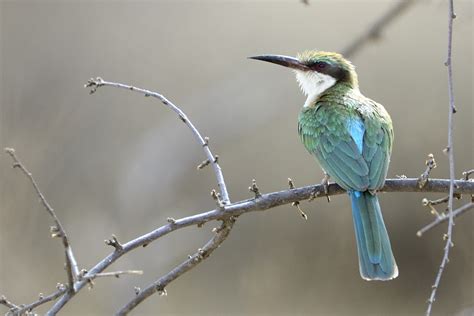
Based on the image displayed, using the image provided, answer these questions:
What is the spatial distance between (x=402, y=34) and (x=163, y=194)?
2416 millimetres

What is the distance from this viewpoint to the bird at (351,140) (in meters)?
2.79

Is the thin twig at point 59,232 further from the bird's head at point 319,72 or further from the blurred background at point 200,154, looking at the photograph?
the blurred background at point 200,154

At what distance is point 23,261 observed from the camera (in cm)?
588

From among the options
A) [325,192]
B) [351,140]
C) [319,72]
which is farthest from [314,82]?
[325,192]

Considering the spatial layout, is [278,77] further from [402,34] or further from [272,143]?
[402,34]

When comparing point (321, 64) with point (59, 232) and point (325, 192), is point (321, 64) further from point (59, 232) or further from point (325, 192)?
point (59, 232)

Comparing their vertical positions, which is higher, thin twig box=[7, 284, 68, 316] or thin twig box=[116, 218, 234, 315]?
thin twig box=[7, 284, 68, 316]

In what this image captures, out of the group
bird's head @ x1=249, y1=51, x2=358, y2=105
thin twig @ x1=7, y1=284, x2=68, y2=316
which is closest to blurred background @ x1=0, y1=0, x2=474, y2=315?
bird's head @ x1=249, y1=51, x2=358, y2=105

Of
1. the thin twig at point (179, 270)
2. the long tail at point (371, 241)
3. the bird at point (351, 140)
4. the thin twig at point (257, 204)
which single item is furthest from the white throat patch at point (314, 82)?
the thin twig at point (179, 270)

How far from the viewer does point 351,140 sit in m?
3.04

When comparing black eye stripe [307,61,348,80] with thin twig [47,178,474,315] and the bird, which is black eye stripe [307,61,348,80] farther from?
thin twig [47,178,474,315]

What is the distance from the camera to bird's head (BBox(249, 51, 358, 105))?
3.70 m

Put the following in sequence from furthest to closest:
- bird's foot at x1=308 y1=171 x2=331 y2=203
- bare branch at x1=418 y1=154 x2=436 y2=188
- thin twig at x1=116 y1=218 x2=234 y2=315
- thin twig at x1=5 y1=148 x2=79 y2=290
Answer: bird's foot at x1=308 y1=171 x2=331 y2=203 < bare branch at x1=418 y1=154 x2=436 y2=188 < thin twig at x1=116 y1=218 x2=234 y2=315 < thin twig at x1=5 y1=148 x2=79 y2=290

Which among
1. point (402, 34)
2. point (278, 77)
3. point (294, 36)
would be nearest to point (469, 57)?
point (402, 34)
